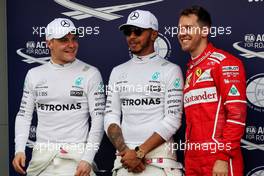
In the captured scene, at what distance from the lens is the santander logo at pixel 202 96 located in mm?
3416

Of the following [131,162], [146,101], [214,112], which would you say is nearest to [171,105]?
[146,101]

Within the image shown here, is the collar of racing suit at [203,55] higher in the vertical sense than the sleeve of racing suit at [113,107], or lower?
higher

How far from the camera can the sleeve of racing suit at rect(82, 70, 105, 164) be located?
370cm

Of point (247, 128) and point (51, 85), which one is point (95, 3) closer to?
point (51, 85)

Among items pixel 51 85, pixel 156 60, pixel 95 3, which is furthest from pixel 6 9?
pixel 156 60

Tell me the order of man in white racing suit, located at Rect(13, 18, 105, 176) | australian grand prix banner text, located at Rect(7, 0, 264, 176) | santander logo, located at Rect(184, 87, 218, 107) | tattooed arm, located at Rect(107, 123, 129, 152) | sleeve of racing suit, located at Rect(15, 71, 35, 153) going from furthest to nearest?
australian grand prix banner text, located at Rect(7, 0, 264, 176), sleeve of racing suit, located at Rect(15, 71, 35, 153), man in white racing suit, located at Rect(13, 18, 105, 176), tattooed arm, located at Rect(107, 123, 129, 152), santander logo, located at Rect(184, 87, 218, 107)

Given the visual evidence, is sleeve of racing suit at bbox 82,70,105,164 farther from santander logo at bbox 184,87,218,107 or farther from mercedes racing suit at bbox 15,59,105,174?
santander logo at bbox 184,87,218,107

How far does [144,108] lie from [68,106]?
0.53 metres

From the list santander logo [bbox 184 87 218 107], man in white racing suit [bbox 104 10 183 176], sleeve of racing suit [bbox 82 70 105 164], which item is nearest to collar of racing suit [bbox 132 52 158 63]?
man in white racing suit [bbox 104 10 183 176]

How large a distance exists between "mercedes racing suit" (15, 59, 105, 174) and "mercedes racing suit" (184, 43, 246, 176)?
25.8 inches

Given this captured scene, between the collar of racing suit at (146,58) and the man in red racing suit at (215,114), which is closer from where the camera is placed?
the man in red racing suit at (215,114)

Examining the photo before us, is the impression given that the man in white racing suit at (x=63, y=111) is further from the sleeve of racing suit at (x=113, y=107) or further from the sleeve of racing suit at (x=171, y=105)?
the sleeve of racing suit at (x=171, y=105)

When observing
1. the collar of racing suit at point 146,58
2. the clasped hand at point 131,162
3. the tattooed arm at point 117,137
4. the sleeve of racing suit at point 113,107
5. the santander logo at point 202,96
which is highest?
the collar of racing suit at point 146,58

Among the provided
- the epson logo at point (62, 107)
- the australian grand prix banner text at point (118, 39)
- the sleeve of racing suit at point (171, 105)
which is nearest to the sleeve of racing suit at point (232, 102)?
the sleeve of racing suit at point (171, 105)
